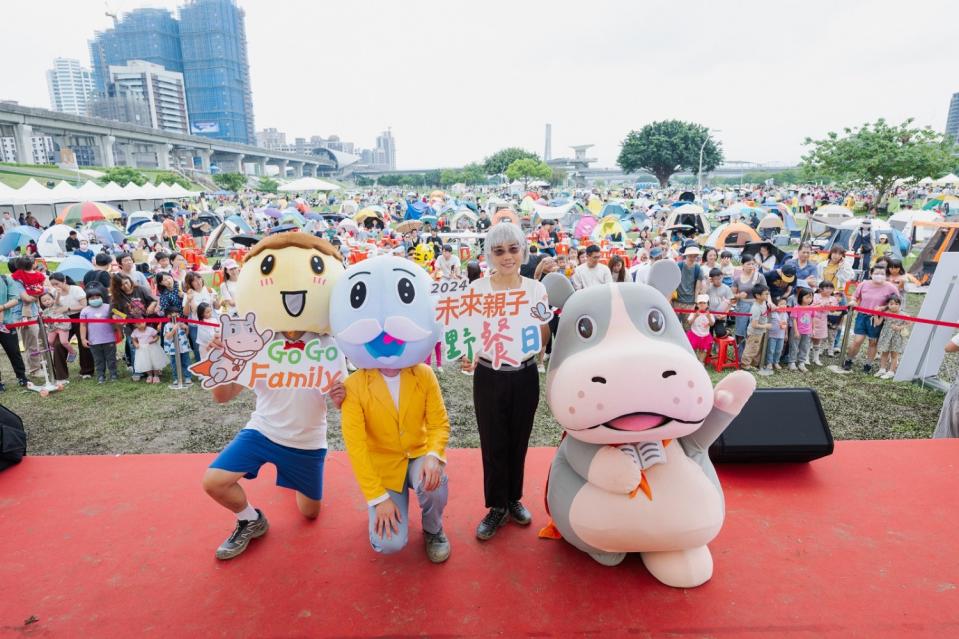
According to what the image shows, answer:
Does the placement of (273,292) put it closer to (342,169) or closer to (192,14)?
(342,169)

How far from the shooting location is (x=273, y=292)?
8.56ft

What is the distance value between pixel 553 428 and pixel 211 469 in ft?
11.2

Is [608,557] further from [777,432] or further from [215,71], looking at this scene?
[215,71]

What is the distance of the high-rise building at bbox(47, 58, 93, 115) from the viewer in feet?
571

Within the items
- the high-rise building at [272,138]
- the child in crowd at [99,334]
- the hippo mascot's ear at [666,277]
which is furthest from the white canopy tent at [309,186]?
the high-rise building at [272,138]

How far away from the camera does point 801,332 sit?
708 centimetres

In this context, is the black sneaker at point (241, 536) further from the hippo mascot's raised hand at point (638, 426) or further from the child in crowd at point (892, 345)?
the child in crowd at point (892, 345)

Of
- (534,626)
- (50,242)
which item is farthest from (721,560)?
(50,242)

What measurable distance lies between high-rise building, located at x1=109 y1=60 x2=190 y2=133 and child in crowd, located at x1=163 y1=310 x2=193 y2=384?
122017 millimetres

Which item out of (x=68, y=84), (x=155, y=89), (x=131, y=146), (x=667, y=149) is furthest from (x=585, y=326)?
(x=68, y=84)

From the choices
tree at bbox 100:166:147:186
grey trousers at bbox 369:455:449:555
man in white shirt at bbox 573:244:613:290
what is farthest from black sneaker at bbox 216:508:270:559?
tree at bbox 100:166:147:186

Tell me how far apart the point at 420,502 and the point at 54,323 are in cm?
653

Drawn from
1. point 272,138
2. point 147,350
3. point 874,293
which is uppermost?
point 272,138

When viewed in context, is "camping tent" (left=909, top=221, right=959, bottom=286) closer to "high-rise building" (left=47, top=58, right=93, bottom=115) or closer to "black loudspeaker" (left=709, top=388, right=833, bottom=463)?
"black loudspeaker" (left=709, top=388, right=833, bottom=463)
